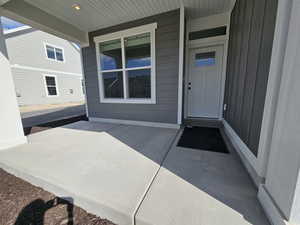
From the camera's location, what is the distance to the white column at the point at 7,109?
6.86 feet

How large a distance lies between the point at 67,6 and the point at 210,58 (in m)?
3.63

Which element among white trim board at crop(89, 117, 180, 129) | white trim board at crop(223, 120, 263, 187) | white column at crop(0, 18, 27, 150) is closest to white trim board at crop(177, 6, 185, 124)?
white trim board at crop(89, 117, 180, 129)

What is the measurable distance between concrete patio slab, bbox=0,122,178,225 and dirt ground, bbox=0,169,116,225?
0.06m

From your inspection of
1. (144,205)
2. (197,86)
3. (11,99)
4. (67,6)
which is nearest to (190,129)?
(197,86)

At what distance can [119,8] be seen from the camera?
2.77 m

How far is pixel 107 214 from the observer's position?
104 centimetres

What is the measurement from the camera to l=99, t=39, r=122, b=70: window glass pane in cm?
363

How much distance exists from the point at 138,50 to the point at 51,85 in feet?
30.9

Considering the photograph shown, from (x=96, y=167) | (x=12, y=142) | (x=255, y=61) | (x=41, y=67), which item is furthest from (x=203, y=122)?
(x=41, y=67)

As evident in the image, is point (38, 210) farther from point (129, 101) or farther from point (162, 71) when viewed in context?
point (162, 71)

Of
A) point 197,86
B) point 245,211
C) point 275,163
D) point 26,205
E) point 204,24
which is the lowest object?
A: point 26,205

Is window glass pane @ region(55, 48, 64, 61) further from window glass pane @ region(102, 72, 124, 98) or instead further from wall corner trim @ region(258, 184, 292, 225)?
wall corner trim @ region(258, 184, 292, 225)

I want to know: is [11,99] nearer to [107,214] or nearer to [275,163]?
[107,214]

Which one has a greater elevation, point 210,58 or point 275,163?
point 210,58
